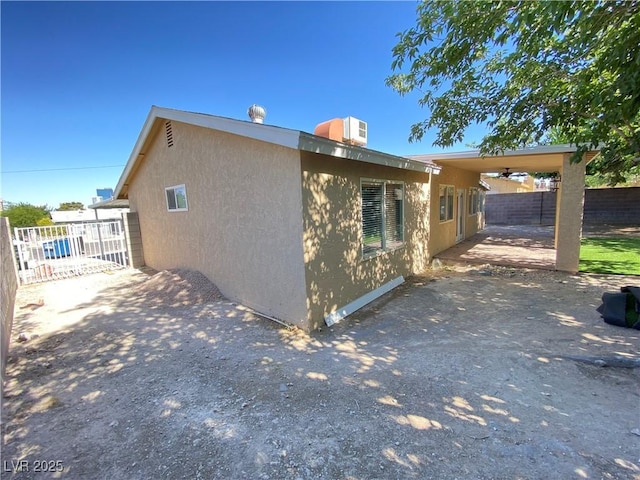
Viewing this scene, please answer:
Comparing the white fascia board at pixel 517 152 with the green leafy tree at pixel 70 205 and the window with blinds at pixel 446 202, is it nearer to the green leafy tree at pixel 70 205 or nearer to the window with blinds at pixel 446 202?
the window with blinds at pixel 446 202

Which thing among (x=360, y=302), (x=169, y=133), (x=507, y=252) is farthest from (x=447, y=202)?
(x=169, y=133)

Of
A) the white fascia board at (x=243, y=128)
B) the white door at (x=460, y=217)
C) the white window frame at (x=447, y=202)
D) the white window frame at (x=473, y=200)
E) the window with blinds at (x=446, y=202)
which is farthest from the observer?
the white window frame at (x=473, y=200)

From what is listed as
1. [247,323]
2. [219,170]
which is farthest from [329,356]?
[219,170]

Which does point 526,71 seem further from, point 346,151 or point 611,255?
point 611,255

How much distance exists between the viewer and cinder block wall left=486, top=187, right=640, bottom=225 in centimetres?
1702

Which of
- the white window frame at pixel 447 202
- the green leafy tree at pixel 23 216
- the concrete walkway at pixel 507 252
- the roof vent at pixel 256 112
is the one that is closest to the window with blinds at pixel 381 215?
the roof vent at pixel 256 112

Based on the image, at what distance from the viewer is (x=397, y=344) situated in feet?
14.0

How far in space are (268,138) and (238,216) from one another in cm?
184

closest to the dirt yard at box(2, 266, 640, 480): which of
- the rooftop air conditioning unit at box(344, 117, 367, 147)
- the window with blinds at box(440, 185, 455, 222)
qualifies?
the rooftop air conditioning unit at box(344, 117, 367, 147)

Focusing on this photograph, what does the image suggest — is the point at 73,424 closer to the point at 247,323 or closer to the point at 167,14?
the point at 247,323

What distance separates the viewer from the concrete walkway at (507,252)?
8.73 meters

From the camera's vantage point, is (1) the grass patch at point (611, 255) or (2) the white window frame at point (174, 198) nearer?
(2) the white window frame at point (174, 198)

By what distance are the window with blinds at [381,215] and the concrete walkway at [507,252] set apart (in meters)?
3.21

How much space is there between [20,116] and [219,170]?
10441 mm
